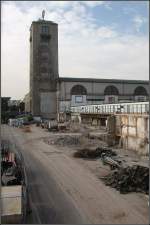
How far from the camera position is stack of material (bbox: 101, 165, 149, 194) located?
1708 centimetres

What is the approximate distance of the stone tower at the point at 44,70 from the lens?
69.5 meters

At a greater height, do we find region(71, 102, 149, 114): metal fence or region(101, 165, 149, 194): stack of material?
region(71, 102, 149, 114): metal fence

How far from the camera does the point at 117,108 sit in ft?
138

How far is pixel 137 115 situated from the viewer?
29500 millimetres

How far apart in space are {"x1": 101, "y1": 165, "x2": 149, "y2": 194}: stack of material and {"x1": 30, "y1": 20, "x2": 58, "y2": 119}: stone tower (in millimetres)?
52108

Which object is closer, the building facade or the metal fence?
the metal fence

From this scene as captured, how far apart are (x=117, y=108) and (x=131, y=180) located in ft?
81.6

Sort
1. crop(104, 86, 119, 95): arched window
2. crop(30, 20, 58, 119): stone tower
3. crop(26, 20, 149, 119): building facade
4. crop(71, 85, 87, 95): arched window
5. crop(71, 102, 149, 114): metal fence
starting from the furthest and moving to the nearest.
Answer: crop(104, 86, 119, 95): arched window, crop(71, 85, 87, 95): arched window, crop(30, 20, 58, 119): stone tower, crop(26, 20, 149, 119): building facade, crop(71, 102, 149, 114): metal fence

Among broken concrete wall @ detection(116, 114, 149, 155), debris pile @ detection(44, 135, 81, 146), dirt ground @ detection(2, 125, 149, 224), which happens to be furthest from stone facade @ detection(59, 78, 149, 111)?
dirt ground @ detection(2, 125, 149, 224)

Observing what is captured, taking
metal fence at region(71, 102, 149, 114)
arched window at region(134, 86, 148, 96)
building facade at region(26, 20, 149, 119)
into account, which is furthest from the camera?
arched window at region(134, 86, 148, 96)

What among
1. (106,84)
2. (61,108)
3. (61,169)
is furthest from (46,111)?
(61,169)

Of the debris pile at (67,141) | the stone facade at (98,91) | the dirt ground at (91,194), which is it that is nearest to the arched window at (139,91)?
the stone facade at (98,91)

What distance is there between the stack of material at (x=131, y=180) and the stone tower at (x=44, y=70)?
171ft

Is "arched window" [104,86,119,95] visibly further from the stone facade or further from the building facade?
the building facade
